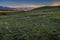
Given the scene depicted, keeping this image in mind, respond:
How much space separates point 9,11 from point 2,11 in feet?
0.22

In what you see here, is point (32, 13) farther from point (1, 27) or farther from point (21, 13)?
point (1, 27)

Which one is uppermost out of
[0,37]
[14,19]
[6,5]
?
[6,5]

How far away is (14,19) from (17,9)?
0.20 meters

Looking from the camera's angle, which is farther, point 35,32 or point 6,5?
point 6,5

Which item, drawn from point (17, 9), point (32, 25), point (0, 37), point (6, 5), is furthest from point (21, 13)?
point (0, 37)

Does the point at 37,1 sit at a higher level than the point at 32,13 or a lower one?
higher

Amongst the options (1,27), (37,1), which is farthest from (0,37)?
(37,1)

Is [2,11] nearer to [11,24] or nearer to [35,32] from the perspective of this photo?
[11,24]

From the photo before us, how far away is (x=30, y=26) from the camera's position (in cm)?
133

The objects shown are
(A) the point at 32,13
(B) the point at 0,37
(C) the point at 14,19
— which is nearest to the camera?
(B) the point at 0,37

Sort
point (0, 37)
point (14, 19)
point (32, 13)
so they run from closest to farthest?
point (0, 37) → point (14, 19) → point (32, 13)

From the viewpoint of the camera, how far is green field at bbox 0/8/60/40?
1267mm

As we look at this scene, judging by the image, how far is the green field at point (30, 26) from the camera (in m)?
1.27

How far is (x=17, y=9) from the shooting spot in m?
1.62
